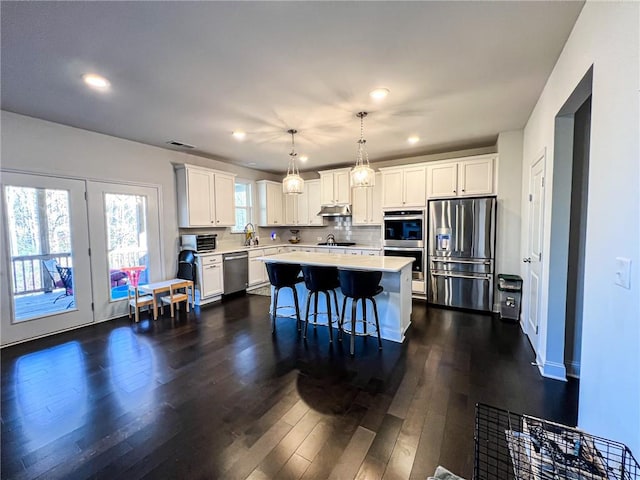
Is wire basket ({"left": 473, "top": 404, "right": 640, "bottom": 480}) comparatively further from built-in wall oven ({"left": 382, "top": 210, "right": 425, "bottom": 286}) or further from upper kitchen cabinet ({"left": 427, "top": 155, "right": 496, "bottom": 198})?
upper kitchen cabinet ({"left": 427, "top": 155, "right": 496, "bottom": 198})

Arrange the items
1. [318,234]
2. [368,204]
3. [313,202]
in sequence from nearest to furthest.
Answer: [368,204] < [313,202] < [318,234]

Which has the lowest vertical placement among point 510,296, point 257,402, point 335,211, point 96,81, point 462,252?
point 257,402

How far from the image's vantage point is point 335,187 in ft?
19.4

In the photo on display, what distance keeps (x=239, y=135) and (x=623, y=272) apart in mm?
4149

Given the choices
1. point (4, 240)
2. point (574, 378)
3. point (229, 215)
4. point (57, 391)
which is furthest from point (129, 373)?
point (574, 378)

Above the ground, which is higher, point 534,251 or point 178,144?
point 178,144

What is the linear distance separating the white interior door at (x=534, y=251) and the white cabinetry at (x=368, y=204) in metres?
2.67

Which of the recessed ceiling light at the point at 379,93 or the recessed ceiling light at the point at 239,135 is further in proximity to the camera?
the recessed ceiling light at the point at 239,135

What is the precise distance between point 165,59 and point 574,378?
4.33 meters

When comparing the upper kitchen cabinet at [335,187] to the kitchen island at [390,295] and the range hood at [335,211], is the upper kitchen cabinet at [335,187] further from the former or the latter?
the kitchen island at [390,295]

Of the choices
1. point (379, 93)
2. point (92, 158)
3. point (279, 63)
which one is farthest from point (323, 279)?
point (92, 158)

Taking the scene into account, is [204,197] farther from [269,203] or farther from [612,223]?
[612,223]

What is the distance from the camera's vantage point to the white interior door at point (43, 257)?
3250 mm

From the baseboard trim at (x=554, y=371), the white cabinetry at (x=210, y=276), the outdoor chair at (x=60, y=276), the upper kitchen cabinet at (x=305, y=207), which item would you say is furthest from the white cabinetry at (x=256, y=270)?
the baseboard trim at (x=554, y=371)
